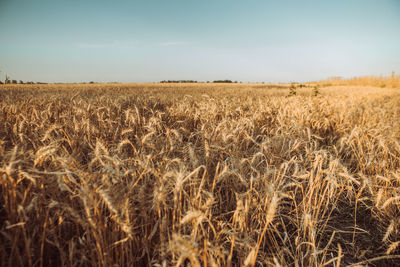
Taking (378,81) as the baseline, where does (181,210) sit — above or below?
below

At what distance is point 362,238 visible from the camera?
5.02 feet

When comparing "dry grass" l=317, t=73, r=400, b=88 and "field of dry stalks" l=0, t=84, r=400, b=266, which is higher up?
"dry grass" l=317, t=73, r=400, b=88

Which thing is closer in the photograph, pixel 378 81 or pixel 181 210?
pixel 181 210

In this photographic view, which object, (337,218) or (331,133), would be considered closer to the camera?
(337,218)

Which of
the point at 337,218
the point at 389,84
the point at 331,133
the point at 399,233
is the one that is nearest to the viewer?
the point at 399,233

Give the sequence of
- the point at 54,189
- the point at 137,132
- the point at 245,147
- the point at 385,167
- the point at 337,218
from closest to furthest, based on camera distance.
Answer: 1. the point at 54,189
2. the point at 337,218
3. the point at 385,167
4. the point at 245,147
5. the point at 137,132

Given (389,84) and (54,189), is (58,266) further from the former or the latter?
(389,84)

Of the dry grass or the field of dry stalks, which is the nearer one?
the field of dry stalks

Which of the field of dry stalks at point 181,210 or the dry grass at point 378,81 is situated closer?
the field of dry stalks at point 181,210

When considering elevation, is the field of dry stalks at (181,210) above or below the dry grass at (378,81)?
below

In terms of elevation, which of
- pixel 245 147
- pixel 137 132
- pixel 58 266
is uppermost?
pixel 137 132

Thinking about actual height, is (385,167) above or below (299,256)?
above

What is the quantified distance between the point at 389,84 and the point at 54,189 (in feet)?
85.1

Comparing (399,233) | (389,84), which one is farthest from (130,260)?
(389,84)
